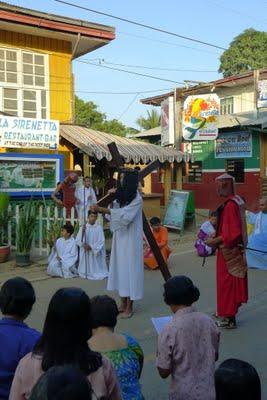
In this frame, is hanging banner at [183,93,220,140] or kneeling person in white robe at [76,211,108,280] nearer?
kneeling person in white robe at [76,211,108,280]

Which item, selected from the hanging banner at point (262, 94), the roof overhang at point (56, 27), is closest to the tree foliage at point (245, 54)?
the hanging banner at point (262, 94)

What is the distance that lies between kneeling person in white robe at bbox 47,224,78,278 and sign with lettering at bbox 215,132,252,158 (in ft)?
47.7

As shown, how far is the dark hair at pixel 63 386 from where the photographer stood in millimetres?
1633

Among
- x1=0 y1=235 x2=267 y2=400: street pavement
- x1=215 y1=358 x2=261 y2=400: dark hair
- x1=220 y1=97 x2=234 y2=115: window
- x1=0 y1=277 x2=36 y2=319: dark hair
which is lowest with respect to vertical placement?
x1=0 y1=235 x2=267 y2=400: street pavement

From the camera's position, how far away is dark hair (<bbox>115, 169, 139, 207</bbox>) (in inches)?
270

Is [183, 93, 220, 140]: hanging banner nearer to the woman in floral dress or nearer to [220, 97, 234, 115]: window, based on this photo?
[220, 97, 234, 115]: window

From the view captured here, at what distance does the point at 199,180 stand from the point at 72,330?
2333cm

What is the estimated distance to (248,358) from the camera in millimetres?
5344

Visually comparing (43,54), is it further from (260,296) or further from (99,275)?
(260,296)

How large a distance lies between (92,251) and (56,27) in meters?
7.26

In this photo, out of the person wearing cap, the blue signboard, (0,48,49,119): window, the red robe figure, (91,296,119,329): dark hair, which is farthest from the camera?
(0,48,49,119): window

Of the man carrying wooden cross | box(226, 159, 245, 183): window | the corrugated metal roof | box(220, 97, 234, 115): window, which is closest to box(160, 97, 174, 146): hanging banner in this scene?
the corrugated metal roof

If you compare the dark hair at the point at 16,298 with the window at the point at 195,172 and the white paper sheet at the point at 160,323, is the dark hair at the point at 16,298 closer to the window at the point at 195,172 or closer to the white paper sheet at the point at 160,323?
the white paper sheet at the point at 160,323

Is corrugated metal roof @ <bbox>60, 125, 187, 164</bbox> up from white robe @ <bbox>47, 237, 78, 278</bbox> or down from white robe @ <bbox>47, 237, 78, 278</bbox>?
up
